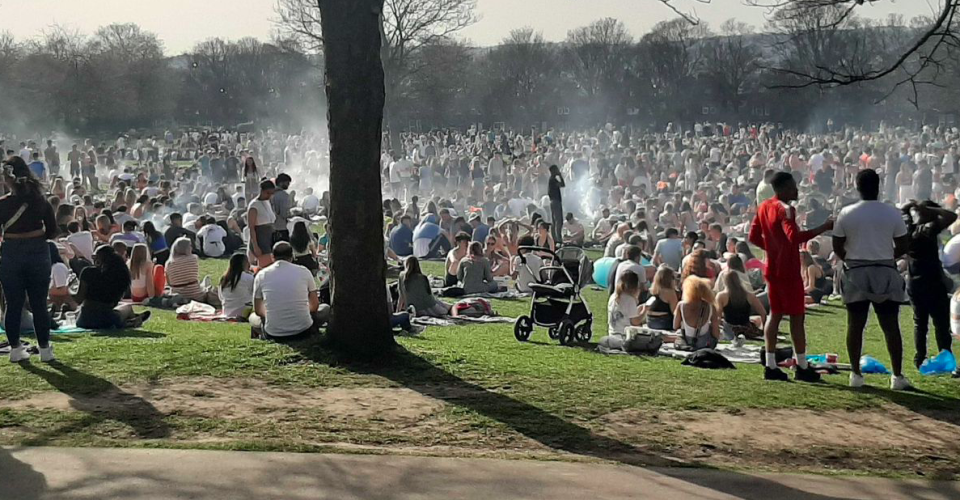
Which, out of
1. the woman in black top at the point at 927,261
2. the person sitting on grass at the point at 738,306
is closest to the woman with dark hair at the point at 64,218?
the person sitting on grass at the point at 738,306

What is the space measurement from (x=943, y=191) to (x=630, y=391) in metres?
22.1

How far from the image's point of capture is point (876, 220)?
7895mm

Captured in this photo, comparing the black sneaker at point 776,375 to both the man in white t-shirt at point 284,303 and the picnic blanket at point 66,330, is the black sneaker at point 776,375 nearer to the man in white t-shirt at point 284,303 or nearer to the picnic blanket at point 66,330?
the man in white t-shirt at point 284,303

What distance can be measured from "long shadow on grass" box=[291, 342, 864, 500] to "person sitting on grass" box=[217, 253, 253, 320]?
159 inches

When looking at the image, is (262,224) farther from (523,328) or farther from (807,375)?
(807,375)

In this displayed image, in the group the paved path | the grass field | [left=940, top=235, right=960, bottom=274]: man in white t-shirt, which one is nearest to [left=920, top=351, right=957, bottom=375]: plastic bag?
the grass field

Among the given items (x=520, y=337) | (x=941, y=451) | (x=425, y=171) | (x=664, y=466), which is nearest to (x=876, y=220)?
(x=941, y=451)

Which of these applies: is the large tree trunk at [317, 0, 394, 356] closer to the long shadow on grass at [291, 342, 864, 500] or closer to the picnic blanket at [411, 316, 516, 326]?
A: the long shadow on grass at [291, 342, 864, 500]

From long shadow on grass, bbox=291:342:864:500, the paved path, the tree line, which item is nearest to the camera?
the paved path

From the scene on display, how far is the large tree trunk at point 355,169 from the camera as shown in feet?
26.2

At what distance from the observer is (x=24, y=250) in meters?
8.27

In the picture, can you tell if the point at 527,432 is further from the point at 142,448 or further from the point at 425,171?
the point at 425,171

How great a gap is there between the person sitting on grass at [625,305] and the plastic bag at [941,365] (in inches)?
120

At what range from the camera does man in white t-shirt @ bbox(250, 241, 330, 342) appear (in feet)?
30.4
